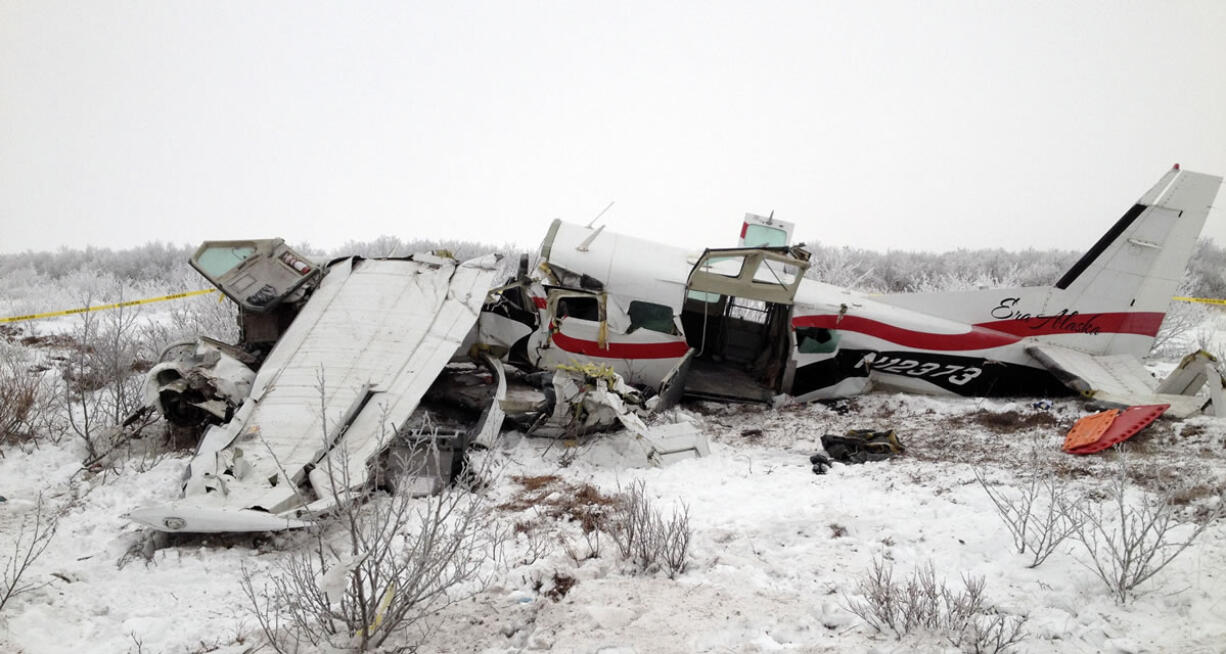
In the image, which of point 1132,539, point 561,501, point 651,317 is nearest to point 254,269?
point 651,317

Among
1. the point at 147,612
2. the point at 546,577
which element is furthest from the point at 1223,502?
the point at 147,612

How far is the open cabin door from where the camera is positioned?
8742mm

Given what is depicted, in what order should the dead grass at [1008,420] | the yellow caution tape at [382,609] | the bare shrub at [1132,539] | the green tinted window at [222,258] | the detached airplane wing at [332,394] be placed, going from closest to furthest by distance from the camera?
the yellow caution tape at [382,609]
the bare shrub at [1132,539]
the detached airplane wing at [332,394]
the dead grass at [1008,420]
the green tinted window at [222,258]

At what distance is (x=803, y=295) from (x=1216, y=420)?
4439 millimetres

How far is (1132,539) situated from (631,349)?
6.02m

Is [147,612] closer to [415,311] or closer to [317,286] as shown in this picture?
[415,311]

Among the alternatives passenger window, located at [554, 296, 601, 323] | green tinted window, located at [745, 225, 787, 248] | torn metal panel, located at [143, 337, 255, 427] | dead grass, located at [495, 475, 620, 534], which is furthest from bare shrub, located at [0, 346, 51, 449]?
green tinted window, located at [745, 225, 787, 248]

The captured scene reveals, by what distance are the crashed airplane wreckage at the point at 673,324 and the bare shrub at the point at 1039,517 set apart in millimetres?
2889

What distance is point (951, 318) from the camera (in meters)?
9.24

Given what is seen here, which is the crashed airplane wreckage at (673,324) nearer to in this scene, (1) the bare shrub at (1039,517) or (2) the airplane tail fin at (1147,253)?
(2) the airplane tail fin at (1147,253)

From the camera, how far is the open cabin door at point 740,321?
8.74 m

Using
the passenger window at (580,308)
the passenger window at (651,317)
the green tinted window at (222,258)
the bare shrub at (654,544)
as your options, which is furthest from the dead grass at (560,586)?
the green tinted window at (222,258)

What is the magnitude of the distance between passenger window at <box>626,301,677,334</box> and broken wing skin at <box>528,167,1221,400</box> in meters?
0.09

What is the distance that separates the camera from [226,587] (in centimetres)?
416
